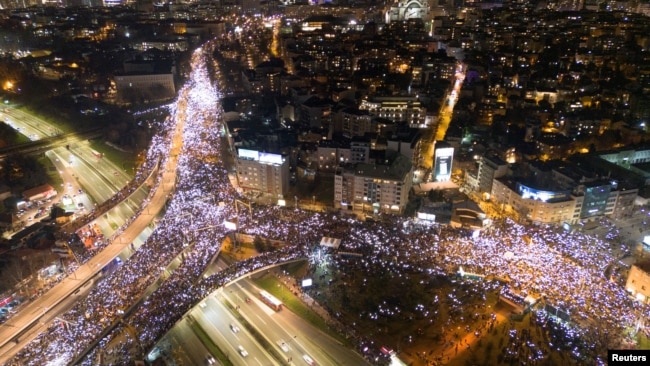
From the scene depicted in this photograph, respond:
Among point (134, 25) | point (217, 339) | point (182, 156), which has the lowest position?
point (217, 339)

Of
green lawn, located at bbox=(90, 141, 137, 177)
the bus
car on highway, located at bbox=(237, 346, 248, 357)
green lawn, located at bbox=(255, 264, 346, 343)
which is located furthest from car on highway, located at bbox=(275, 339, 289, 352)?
green lawn, located at bbox=(90, 141, 137, 177)

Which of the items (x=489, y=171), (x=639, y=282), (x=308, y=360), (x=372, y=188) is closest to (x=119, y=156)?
(x=372, y=188)

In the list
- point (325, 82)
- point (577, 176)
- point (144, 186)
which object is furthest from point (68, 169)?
point (577, 176)

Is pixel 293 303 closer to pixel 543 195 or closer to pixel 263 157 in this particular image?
pixel 263 157

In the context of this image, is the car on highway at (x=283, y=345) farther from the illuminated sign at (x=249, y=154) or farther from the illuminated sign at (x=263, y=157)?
the illuminated sign at (x=249, y=154)

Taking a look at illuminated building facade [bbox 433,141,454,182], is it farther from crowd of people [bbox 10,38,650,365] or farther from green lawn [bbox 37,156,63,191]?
green lawn [bbox 37,156,63,191]

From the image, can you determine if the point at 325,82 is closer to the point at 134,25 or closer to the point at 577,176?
the point at 577,176
